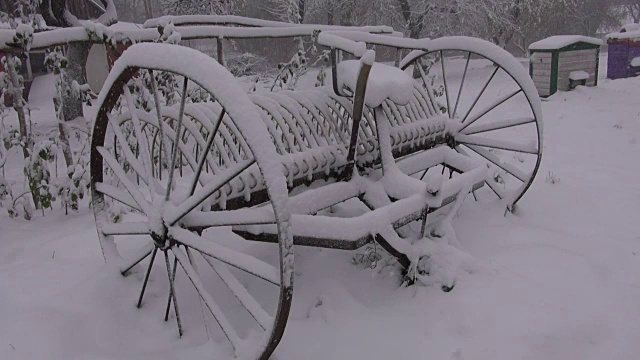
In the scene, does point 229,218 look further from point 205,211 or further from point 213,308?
point 213,308

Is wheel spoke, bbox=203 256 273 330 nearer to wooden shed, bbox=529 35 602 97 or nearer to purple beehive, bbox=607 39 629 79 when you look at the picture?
wooden shed, bbox=529 35 602 97

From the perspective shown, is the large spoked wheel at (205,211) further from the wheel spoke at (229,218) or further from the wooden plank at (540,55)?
the wooden plank at (540,55)

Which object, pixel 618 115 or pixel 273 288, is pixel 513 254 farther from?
pixel 618 115

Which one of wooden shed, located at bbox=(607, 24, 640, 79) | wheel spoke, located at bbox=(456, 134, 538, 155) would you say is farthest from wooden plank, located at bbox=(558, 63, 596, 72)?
wheel spoke, located at bbox=(456, 134, 538, 155)

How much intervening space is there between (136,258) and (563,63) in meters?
9.68

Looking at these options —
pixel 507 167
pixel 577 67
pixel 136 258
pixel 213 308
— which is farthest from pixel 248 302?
pixel 577 67

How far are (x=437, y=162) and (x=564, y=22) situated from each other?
2407cm

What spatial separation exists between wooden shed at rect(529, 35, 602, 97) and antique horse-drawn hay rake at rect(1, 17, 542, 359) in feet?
23.0

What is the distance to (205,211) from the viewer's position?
207 cm

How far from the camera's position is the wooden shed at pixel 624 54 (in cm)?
1166

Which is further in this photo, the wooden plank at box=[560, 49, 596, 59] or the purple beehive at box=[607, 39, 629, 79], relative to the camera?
the purple beehive at box=[607, 39, 629, 79]

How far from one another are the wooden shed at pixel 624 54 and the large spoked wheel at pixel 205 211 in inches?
479

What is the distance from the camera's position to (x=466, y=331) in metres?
2.16

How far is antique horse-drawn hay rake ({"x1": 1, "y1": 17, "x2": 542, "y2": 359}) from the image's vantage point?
5.90ft
